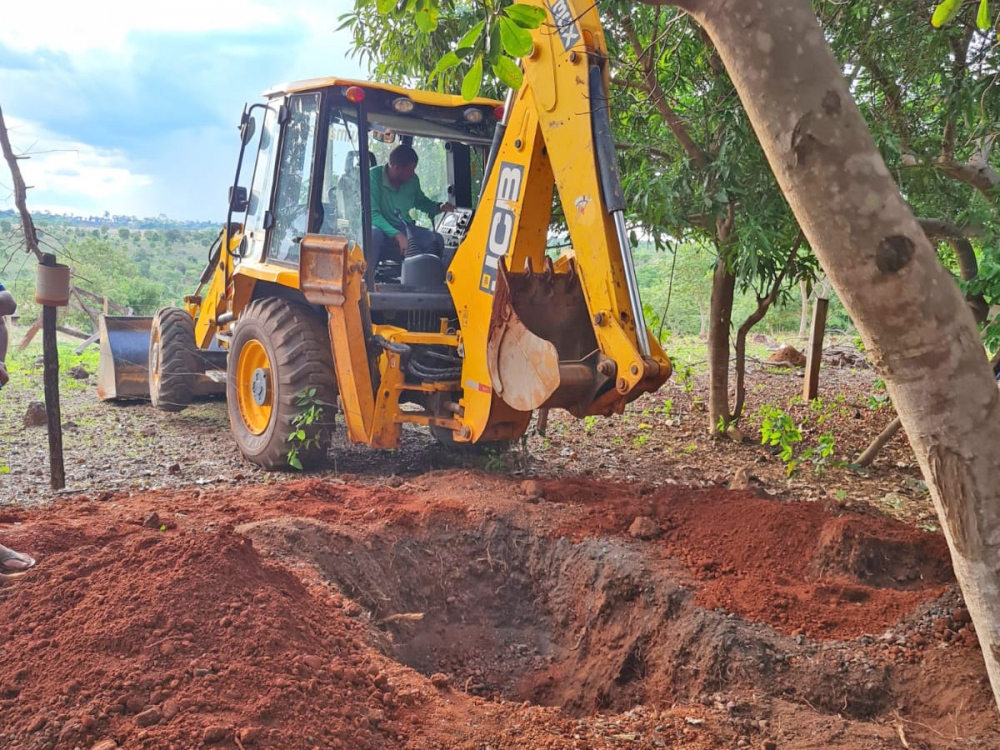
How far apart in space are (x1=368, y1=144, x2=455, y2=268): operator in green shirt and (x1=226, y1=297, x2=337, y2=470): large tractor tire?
716mm

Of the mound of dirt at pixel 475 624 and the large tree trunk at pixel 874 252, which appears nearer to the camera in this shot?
the large tree trunk at pixel 874 252

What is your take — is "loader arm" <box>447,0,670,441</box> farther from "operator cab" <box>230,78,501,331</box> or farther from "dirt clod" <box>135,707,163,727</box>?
"dirt clod" <box>135,707,163,727</box>

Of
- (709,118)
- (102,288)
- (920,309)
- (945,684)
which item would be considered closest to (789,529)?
(945,684)

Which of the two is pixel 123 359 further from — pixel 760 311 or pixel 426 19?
pixel 426 19

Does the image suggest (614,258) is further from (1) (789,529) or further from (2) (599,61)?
(1) (789,529)

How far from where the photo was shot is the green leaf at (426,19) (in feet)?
7.14

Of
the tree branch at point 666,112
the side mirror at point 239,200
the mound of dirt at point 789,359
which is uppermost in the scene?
the tree branch at point 666,112

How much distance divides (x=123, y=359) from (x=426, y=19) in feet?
25.0

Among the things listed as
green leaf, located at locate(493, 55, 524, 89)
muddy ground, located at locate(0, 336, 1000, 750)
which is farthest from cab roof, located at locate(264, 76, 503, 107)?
green leaf, located at locate(493, 55, 524, 89)

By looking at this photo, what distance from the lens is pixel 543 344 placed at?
14.2 feet

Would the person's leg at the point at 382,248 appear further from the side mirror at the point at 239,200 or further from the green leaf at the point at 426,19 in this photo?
the green leaf at the point at 426,19

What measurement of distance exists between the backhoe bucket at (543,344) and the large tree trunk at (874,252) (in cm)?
227

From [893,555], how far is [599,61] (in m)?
2.99

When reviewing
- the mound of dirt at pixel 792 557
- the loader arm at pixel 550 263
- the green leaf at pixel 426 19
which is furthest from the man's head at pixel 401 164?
the green leaf at pixel 426 19
